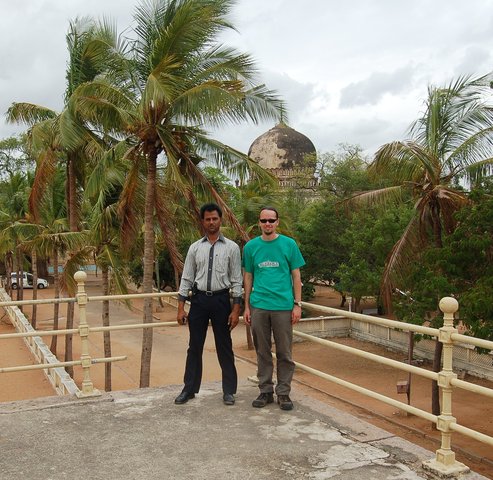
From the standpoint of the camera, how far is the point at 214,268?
18.6 feet

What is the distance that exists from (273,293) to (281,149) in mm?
38720

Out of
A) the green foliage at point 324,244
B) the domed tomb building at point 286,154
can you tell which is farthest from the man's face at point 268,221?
the domed tomb building at point 286,154

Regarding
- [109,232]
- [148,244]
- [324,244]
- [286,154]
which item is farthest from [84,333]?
[286,154]

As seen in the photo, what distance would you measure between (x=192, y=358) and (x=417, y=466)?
94.6 inches

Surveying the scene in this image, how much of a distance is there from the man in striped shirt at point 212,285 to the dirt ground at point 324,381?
6.69 meters

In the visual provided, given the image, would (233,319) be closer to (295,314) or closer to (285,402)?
(295,314)

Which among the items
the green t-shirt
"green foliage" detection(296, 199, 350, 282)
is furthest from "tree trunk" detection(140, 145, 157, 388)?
"green foliage" detection(296, 199, 350, 282)

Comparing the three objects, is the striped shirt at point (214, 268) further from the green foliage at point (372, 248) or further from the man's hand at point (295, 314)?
the green foliage at point (372, 248)

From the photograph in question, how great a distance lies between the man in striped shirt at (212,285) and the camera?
5.66 metres

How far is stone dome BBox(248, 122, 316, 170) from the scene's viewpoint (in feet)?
142

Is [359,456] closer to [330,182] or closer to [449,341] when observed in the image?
[449,341]

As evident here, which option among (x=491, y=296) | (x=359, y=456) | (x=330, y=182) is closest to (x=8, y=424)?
(x=359, y=456)

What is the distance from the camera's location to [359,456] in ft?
14.8

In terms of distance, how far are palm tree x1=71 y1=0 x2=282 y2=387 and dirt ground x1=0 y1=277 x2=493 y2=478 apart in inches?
169
